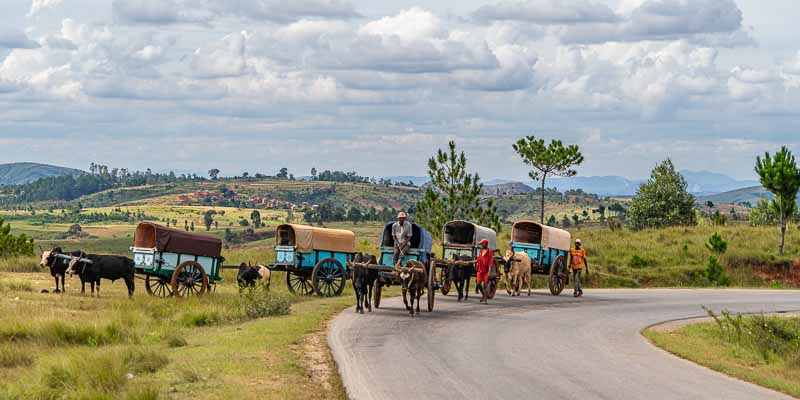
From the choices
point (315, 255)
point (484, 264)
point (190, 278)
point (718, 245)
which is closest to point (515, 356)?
point (484, 264)

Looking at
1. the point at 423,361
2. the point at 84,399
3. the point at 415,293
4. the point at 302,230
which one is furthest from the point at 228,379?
the point at 302,230

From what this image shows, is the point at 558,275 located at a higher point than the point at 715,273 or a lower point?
higher

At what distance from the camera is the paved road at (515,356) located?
586 inches

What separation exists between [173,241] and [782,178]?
3718 cm

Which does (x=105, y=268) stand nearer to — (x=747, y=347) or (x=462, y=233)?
(x=462, y=233)

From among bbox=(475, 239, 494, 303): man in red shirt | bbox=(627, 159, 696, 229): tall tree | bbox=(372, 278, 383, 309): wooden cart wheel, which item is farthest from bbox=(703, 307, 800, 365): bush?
bbox=(627, 159, 696, 229): tall tree

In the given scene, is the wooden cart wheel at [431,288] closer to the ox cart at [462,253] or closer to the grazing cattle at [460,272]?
the ox cart at [462,253]

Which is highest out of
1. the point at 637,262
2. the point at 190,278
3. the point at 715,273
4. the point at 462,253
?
the point at 462,253

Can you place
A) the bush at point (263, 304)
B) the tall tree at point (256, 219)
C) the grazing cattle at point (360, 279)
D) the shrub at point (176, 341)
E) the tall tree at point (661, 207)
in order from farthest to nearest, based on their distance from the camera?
the tall tree at point (256, 219)
the tall tree at point (661, 207)
the bush at point (263, 304)
the grazing cattle at point (360, 279)
the shrub at point (176, 341)

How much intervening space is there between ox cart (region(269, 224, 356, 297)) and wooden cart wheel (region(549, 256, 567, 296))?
25.4 ft

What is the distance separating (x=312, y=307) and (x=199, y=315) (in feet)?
13.7

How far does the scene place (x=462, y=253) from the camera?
1303 inches

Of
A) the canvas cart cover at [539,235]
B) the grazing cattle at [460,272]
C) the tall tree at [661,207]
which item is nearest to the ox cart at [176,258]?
the grazing cattle at [460,272]

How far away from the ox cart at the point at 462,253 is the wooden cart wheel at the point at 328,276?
350cm
